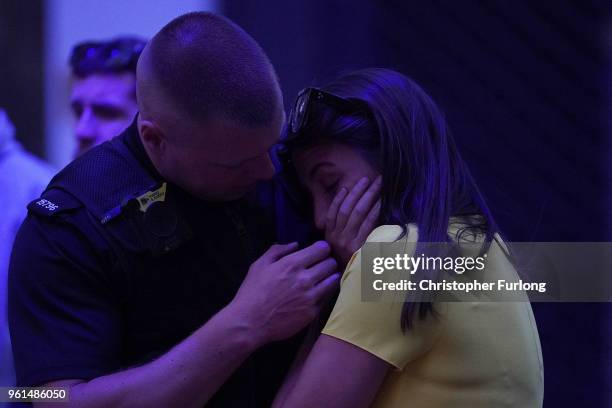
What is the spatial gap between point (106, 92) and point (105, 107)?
0.06m

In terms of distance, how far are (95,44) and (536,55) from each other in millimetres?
2106

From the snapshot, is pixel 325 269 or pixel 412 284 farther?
pixel 325 269

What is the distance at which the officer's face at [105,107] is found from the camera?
344 cm

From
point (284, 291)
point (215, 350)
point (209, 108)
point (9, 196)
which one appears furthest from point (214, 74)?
point (9, 196)

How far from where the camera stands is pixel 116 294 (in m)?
1.90

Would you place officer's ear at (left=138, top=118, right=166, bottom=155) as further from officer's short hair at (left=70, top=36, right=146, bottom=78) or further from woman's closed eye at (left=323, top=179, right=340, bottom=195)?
officer's short hair at (left=70, top=36, right=146, bottom=78)

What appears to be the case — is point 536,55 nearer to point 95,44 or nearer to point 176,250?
point 95,44

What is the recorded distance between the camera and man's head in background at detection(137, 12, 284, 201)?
1.94m

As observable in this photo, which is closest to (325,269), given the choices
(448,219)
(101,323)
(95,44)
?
(448,219)

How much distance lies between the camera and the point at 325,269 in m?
1.94

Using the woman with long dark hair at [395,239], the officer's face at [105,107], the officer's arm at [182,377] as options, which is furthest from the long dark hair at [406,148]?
the officer's face at [105,107]

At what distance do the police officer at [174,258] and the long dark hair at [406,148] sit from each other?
156 millimetres

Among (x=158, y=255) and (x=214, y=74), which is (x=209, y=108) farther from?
(x=158, y=255)

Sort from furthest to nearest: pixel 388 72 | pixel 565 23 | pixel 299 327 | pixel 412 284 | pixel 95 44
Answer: pixel 565 23
pixel 95 44
pixel 388 72
pixel 299 327
pixel 412 284
